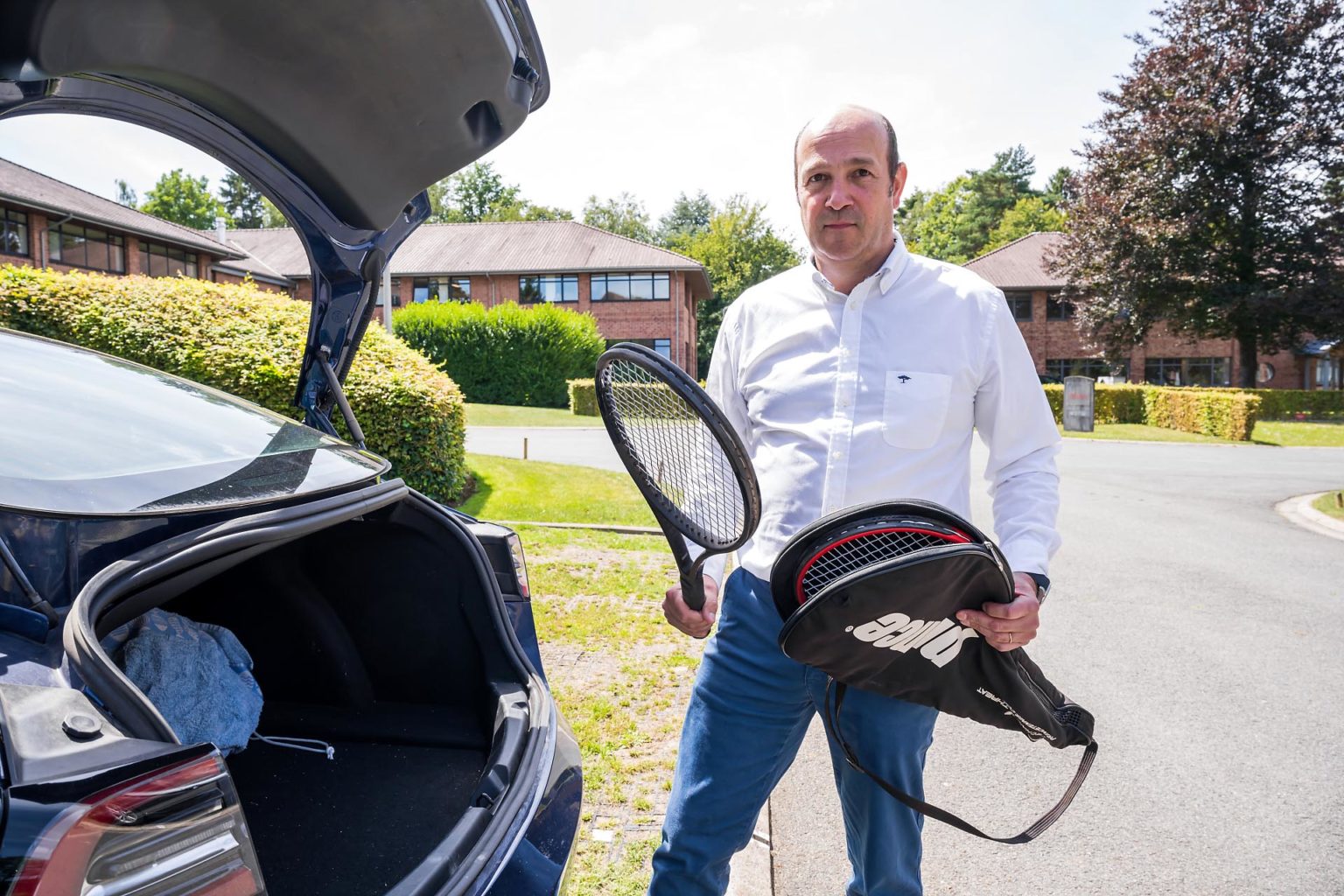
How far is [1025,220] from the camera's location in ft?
217

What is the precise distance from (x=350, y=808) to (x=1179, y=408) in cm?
2872

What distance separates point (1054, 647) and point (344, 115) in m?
4.98

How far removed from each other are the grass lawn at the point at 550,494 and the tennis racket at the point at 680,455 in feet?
22.6

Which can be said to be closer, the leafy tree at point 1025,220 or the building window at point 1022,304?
the building window at point 1022,304

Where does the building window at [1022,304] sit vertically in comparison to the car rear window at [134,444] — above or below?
above

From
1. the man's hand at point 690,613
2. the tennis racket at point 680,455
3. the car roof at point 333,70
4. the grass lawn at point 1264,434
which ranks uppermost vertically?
the car roof at point 333,70

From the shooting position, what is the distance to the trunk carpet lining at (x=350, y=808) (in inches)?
79.3

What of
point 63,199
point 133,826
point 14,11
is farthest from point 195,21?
point 63,199

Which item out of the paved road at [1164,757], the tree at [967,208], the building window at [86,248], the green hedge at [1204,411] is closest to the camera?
the paved road at [1164,757]

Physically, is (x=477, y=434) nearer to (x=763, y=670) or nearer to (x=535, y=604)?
(x=535, y=604)

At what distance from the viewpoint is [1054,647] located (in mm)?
5508

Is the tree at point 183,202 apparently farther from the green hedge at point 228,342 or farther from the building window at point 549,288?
the green hedge at point 228,342

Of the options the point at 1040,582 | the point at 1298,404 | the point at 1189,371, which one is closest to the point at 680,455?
the point at 1040,582

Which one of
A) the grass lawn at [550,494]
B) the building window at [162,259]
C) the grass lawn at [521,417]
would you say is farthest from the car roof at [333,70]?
the building window at [162,259]
